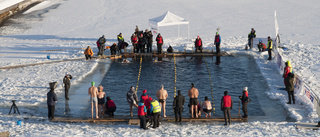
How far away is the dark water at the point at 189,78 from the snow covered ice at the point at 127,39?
41.9 inches

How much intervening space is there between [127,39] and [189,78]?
1433 centimetres

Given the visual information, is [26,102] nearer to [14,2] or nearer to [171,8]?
[171,8]

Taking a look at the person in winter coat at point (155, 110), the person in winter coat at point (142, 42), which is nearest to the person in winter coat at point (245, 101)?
the person in winter coat at point (155, 110)

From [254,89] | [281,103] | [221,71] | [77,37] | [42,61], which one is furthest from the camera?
[77,37]

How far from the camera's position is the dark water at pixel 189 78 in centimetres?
2192

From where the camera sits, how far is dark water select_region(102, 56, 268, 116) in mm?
21922

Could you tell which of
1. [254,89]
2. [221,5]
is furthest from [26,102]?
[221,5]

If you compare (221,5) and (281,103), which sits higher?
(221,5)

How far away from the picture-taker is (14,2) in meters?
61.3

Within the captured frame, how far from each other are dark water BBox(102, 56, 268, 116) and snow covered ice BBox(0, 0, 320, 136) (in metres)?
1.06

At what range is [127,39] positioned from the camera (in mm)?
38781

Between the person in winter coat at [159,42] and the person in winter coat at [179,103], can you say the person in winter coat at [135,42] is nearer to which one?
the person in winter coat at [159,42]

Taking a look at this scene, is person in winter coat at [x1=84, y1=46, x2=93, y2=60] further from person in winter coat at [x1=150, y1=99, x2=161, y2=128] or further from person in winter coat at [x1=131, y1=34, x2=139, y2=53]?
person in winter coat at [x1=150, y1=99, x2=161, y2=128]

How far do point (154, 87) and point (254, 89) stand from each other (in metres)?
5.40
